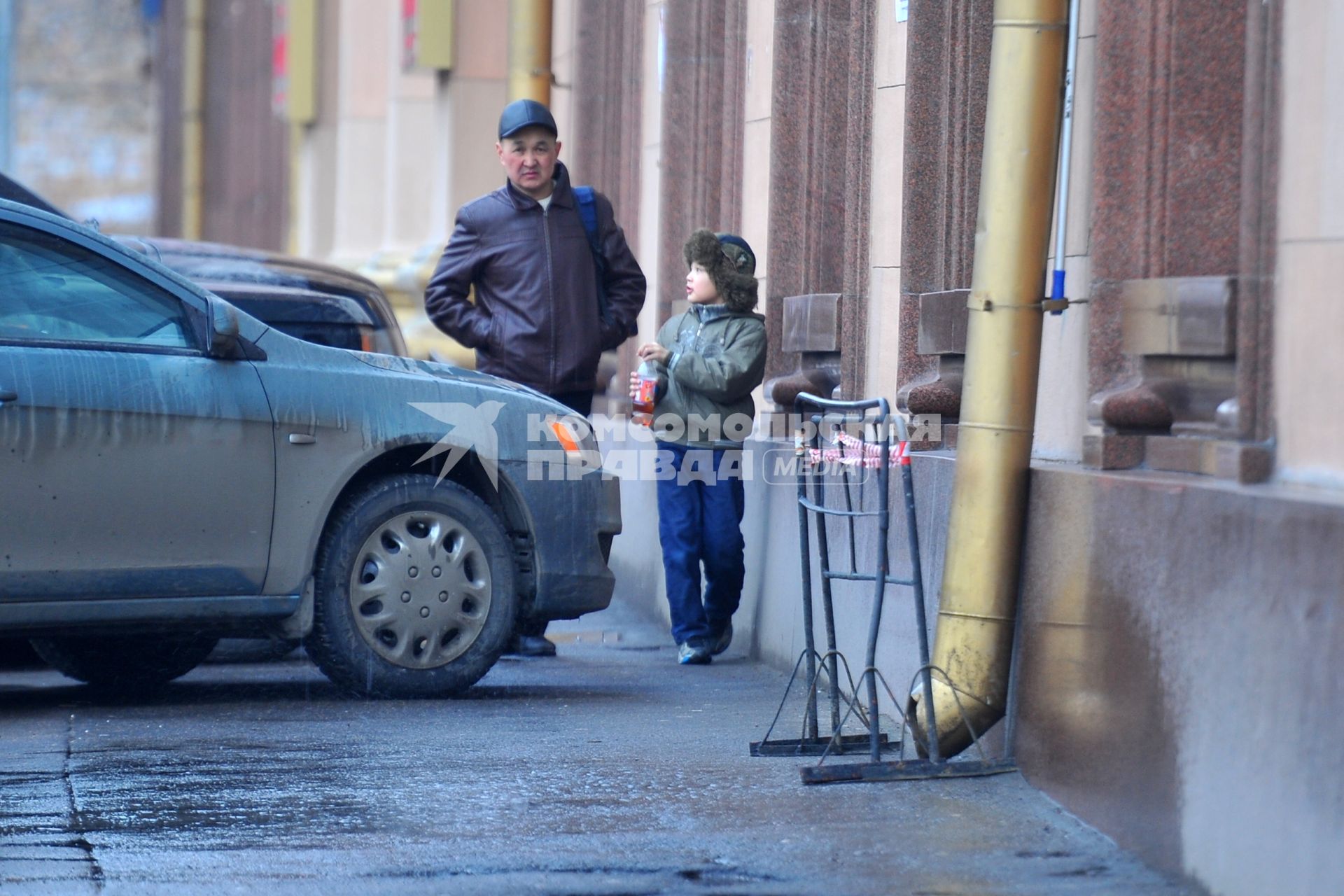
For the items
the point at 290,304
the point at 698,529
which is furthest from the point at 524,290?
the point at 698,529

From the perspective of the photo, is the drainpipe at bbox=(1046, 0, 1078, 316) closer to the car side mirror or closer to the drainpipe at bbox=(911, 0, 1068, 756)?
the drainpipe at bbox=(911, 0, 1068, 756)

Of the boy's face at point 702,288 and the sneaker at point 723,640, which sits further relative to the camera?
the sneaker at point 723,640

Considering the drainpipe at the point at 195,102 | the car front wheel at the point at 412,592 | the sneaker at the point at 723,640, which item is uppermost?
the drainpipe at the point at 195,102

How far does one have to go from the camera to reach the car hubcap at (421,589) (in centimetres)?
716

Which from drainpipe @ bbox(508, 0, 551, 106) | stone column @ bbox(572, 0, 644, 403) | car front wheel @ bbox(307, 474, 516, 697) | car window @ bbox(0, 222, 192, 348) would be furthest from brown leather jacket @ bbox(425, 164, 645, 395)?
stone column @ bbox(572, 0, 644, 403)

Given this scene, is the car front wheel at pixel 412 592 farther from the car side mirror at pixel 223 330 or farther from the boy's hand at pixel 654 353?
the boy's hand at pixel 654 353

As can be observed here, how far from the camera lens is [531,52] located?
10781 millimetres

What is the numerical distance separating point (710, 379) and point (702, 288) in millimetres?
397

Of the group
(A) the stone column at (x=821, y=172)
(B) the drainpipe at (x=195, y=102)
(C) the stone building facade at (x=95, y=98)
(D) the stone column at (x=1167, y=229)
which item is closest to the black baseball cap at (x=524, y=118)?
(A) the stone column at (x=821, y=172)

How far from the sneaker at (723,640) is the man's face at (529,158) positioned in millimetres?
1951

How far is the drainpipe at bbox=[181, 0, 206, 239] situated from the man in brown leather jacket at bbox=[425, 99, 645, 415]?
94.8 feet

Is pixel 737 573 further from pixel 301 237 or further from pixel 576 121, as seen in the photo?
pixel 301 237

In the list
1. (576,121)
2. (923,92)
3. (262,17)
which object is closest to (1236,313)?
(923,92)

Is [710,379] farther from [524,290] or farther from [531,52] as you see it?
[531,52]
